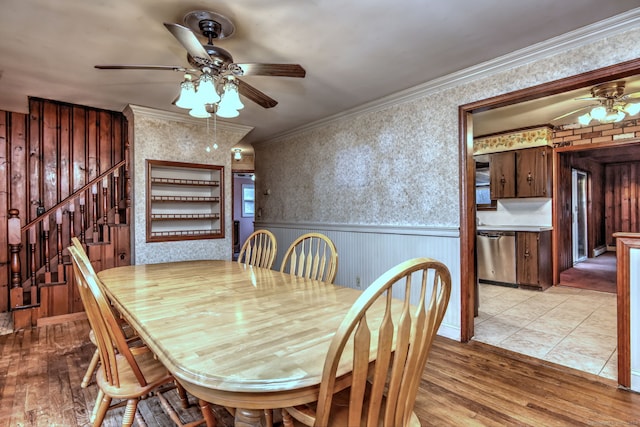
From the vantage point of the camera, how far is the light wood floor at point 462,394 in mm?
1739

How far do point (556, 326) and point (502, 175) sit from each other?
104 inches

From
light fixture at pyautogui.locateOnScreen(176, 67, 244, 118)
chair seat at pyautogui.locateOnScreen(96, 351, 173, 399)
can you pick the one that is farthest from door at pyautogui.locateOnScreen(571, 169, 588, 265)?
chair seat at pyautogui.locateOnScreen(96, 351, 173, 399)

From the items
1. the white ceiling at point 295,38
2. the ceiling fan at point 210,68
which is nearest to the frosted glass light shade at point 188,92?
the ceiling fan at point 210,68

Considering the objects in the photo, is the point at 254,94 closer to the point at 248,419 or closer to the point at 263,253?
the point at 263,253

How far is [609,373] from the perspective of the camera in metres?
Answer: 2.16

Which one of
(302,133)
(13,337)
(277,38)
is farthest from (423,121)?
(13,337)

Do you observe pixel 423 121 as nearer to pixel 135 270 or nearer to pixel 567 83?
pixel 567 83

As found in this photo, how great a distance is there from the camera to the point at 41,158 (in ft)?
12.4

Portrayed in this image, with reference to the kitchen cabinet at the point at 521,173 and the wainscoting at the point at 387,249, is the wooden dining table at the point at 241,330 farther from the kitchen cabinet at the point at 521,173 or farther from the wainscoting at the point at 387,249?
the kitchen cabinet at the point at 521,173

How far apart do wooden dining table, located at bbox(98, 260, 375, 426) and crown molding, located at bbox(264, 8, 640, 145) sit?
84.9 inches

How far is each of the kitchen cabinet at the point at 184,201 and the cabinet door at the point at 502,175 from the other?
4105mm

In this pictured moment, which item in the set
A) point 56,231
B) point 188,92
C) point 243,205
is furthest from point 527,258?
point 243,205

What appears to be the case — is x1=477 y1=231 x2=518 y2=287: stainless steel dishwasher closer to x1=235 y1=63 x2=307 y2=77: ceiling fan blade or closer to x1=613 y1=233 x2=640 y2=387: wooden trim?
x1=613 y1=233 x2=640 y2=387: wooden trim

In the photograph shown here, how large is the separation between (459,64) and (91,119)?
13.6 ft
